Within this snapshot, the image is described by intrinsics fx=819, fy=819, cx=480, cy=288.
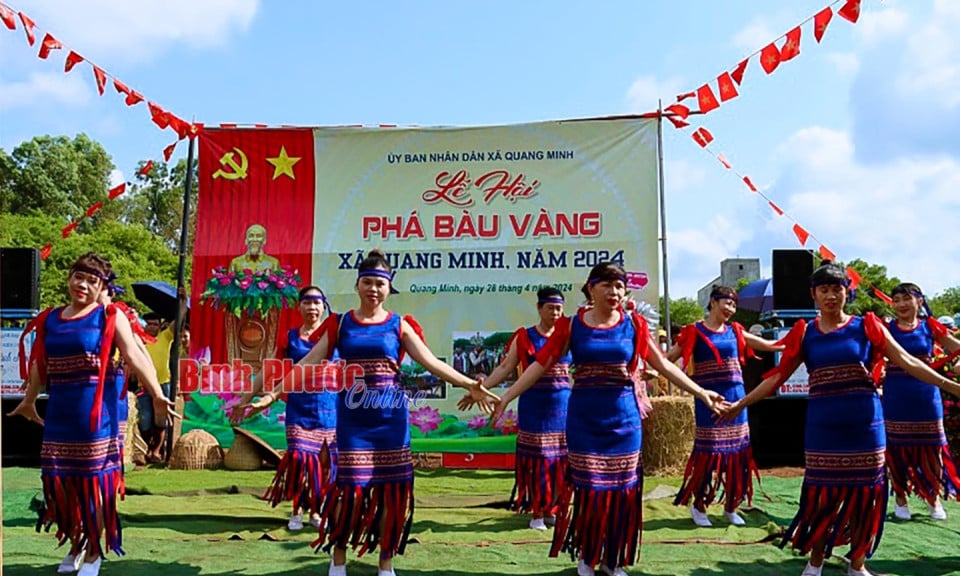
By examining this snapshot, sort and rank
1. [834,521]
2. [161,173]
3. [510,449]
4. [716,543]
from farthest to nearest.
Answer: [161,173]
[510,449]
[716,543]
[834,521]

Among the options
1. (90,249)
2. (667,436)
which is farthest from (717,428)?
(90,249)

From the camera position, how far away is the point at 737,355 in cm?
568

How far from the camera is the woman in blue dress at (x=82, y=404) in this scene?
4.04 metres

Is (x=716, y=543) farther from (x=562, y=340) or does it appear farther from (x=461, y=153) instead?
(x=461, y=153)

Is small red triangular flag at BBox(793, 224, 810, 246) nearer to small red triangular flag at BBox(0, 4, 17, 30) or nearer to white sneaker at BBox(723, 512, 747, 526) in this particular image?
white sneaker at BBox(723, 512, 747, 526)

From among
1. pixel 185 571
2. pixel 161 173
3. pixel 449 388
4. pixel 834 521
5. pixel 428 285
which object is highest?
pixel 161 173

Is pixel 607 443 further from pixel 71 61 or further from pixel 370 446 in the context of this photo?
pixel 71 61

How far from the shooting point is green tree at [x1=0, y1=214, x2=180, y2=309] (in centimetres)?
2000

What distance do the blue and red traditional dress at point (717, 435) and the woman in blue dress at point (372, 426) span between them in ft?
7.19

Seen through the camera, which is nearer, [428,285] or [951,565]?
[951,565]

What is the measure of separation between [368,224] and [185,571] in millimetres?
4644

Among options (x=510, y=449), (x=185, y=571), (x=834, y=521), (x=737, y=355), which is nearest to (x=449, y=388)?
(x=510, y=449)

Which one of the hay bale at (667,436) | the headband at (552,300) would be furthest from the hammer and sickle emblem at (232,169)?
the hay bale at (667,436)

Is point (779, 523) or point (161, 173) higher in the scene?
point (161, 173)
